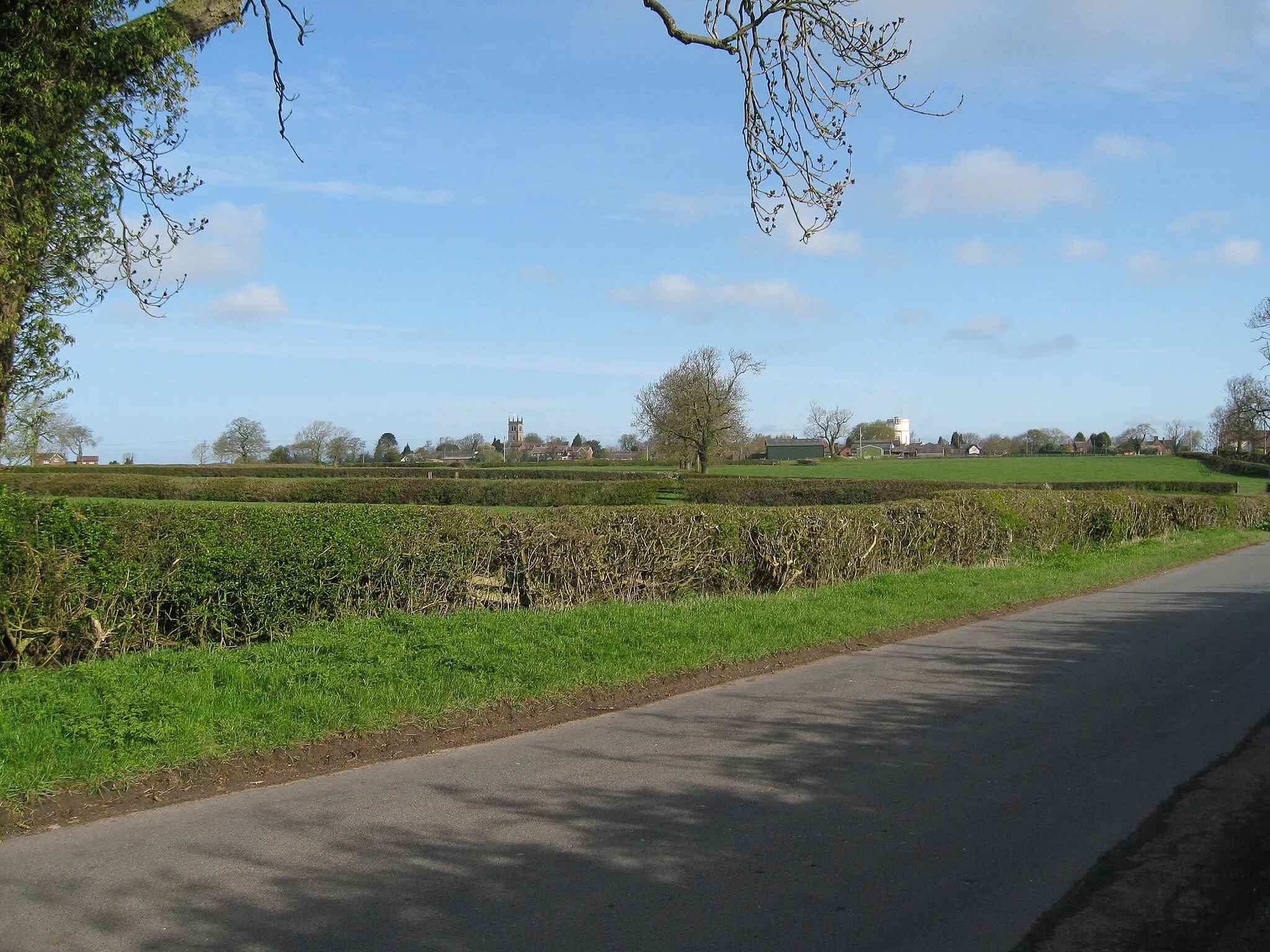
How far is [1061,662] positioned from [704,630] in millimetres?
3447

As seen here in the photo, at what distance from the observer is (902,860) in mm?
4387

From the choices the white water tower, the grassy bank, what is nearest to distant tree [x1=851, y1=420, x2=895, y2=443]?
the white water tower

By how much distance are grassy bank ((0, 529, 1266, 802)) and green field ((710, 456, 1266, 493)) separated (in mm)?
50600

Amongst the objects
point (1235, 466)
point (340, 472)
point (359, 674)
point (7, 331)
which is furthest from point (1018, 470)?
point (7, 331)

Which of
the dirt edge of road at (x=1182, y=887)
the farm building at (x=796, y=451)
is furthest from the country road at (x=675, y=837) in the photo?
the farm building at (x=796, y=451)

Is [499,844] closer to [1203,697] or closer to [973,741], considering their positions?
[973,741]

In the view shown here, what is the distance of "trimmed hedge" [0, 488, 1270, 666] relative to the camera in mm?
A: 7715

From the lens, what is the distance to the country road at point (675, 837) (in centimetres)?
375

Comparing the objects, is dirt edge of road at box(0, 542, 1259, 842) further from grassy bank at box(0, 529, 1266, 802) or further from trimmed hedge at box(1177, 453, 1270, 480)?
trimmed hedge at box(1177, 453, 1270, 480)

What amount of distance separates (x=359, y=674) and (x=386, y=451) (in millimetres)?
108260

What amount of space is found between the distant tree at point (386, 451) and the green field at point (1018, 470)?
3713 cm

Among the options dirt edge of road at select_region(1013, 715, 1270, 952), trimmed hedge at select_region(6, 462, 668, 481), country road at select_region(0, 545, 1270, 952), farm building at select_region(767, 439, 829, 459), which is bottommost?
dirt edge of road at select_region(1013, 715, 1270, 952)

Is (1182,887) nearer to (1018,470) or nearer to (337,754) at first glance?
(337,754)

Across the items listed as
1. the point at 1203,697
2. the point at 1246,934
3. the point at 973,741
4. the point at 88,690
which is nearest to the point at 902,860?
the point at 1246,934
